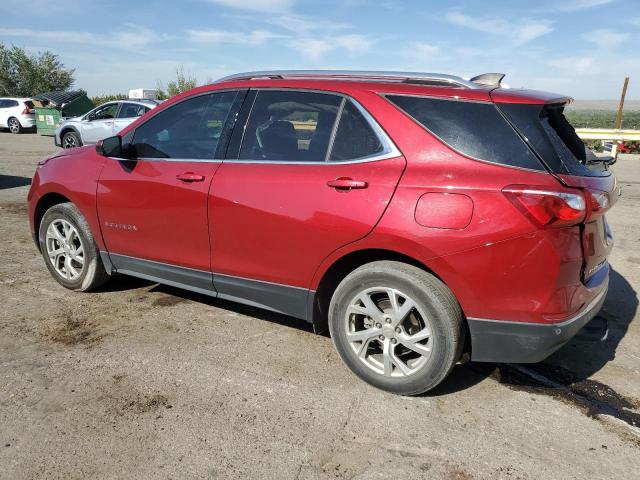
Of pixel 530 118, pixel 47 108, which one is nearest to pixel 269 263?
pixel 530 118

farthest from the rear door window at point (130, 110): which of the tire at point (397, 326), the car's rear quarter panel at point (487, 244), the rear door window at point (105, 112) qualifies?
the car's rear quarter panel at point (487, 244)

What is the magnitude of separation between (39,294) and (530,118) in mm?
4035

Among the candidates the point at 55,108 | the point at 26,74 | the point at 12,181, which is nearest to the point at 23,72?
the point at 26,74

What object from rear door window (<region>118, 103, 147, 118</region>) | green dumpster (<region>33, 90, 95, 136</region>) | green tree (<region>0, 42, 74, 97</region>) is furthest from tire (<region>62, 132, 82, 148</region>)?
green tree (<region>0, 42, 74, 97</region>)

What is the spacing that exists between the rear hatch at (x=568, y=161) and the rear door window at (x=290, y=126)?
101 cm

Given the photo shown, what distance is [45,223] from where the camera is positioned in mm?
4668

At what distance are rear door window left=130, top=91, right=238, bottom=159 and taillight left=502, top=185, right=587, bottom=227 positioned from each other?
2.02 metres

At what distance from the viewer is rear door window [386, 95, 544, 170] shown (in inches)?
111

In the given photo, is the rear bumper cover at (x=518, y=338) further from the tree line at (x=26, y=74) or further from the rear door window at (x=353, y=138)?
the tree line at (x=26, y=74)

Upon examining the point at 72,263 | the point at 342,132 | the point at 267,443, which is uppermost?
the point at 342,132

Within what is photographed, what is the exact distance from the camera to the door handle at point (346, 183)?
3.06 metres

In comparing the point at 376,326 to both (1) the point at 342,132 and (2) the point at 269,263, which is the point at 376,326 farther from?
(1) the point at 342,132

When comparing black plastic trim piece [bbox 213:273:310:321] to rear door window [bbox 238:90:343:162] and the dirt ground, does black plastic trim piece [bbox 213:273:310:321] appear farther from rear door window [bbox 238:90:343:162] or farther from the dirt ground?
rear door window [bbox 238:90:343:162]

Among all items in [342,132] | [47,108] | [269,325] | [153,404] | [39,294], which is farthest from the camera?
[47,108]
